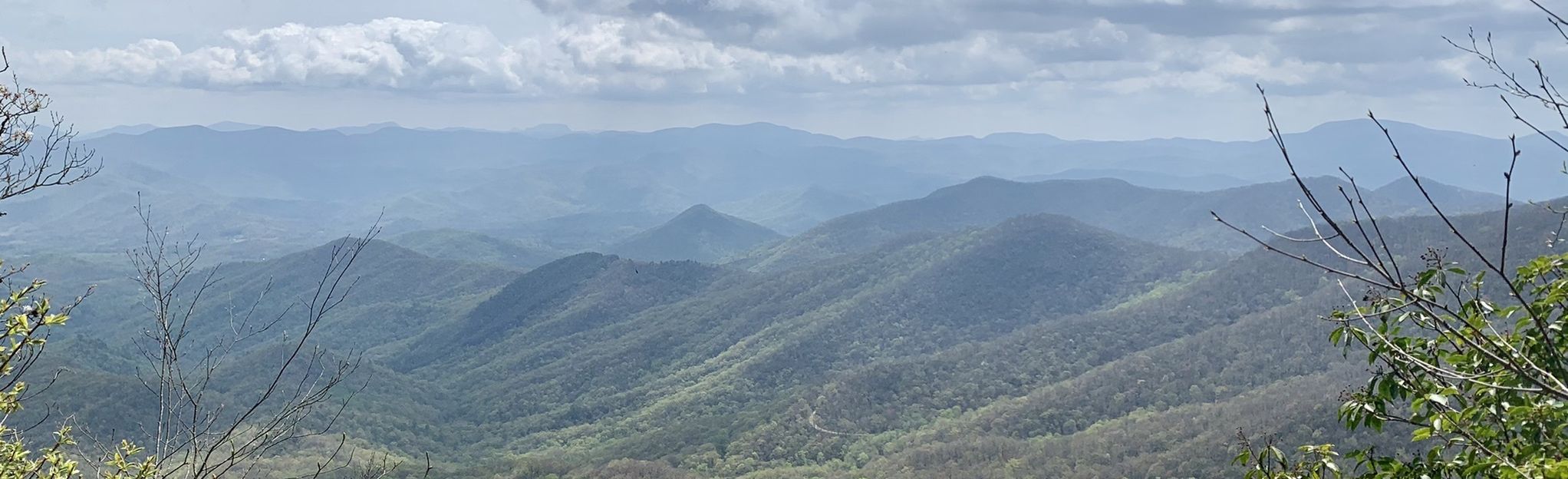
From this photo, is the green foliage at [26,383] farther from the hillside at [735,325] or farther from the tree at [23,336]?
the hillside at [735,325]

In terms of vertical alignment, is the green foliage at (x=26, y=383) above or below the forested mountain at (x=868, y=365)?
above

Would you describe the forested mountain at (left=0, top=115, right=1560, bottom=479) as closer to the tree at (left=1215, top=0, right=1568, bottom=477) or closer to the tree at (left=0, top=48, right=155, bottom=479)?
the tree at (left=0, top=48, right=155, bottom=479)

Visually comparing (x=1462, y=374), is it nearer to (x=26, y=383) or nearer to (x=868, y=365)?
(x=26, y=383)

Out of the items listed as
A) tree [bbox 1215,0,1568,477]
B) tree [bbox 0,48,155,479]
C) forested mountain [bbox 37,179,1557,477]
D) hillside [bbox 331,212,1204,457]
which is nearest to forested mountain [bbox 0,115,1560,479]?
forested mountain [bbox 37,179,1557,477]

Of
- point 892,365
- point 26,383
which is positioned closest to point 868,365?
point 892,365

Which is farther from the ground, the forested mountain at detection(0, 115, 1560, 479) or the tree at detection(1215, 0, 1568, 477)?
the tree at detection(1215, 0, 1568, 477)

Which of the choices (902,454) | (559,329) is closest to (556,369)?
(559,329)

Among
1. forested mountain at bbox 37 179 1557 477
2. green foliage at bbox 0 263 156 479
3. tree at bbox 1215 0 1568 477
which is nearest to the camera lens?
tree at bbox 1215 0 1568 477

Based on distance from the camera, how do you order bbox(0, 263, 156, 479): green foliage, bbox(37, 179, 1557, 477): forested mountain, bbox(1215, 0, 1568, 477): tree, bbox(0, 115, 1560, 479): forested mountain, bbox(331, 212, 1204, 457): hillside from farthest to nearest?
bbox(331, 212, 1204, 457): hillside, bbox(37, 179, 1557, 477): forested mountain, bbox(0, 115, 1560, 479): forested mountain, bbox(0, 263, 156, 479): green foliage, bbox(1215, 0, 1568, 477): tree

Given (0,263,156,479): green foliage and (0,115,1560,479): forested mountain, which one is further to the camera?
(0,115,1560,479): forested mountain

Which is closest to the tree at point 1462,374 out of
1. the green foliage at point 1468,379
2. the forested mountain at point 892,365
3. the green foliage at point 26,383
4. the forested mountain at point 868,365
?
the green foliage at point 1468,379

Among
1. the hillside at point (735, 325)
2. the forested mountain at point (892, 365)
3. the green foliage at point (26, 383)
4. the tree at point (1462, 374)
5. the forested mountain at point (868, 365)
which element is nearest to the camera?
the tree at point (1462, 374)

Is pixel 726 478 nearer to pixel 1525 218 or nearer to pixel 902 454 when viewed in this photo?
pixel 902 454
